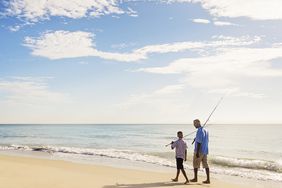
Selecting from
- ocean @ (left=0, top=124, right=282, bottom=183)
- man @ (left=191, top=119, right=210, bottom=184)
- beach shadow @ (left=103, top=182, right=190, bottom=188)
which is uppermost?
man @ (left=191, top=119, right=210, bottom=184)

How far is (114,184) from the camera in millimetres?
11234

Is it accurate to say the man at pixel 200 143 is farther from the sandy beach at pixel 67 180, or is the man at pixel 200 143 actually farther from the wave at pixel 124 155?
the wave at pixel 124 155

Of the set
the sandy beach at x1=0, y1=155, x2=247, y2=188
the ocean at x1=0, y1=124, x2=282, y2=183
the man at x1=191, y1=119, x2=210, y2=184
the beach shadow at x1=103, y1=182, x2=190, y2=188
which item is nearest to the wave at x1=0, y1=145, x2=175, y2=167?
the ocean at x1=0, y1=124, x2=282, y2=183

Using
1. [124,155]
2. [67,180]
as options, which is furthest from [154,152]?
[67,180]

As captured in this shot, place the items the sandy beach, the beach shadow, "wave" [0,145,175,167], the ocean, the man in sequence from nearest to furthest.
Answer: the sandy beach → the beach shadow → the man → the ocean → "wave" [0,145,175,167]

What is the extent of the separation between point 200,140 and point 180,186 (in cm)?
157

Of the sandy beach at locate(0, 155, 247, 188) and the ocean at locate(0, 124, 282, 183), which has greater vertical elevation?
the sandy beach at locate(0, 155, 247, 188)

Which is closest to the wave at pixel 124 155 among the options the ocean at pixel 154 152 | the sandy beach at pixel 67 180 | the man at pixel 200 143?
the ocean at pixel 154 152

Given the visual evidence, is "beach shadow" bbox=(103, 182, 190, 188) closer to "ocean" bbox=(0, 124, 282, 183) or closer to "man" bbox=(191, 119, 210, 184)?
"man" bbox=(191, 119, 210, 184)

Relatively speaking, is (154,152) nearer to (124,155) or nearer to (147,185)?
(124,155)

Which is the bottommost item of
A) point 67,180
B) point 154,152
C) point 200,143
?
point 154,152

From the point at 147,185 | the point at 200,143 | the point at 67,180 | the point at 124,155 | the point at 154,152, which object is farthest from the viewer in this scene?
the point at 154,152

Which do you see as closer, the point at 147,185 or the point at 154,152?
the point at 147,185

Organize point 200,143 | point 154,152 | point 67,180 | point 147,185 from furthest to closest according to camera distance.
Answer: point 154,152 < point 200,143 < point 147,185 < point 67,180
